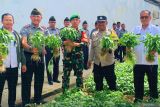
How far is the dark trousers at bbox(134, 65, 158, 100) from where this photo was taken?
906 cm

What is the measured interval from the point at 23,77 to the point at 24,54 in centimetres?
52

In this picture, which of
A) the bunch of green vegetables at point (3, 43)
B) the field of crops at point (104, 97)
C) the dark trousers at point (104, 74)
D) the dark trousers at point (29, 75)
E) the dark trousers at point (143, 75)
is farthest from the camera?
the dark trousers at point (104, 74)

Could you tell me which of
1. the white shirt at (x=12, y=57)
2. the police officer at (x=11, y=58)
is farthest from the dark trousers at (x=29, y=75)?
the white shirt at (x=12, y=57)

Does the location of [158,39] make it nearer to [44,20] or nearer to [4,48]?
[4,48]

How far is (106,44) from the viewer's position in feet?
30.5

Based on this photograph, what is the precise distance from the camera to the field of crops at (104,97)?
26.8ft

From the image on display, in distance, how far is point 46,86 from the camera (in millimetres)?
12188

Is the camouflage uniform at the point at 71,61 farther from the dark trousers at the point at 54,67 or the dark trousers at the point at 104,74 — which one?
the dark trousers at the point at 54,67

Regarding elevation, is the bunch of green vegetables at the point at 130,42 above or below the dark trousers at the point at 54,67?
above

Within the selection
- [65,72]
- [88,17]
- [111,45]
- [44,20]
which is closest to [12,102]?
[65,72]

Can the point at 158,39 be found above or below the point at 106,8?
below

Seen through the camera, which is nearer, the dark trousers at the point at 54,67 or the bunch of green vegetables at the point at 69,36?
the bunch of green vegetables at the point at 69,36

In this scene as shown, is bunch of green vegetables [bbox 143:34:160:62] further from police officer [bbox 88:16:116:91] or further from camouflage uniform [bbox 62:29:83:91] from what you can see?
camouflage uniform [bbox 62:29:83:91]

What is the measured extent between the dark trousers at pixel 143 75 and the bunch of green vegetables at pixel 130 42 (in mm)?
264
